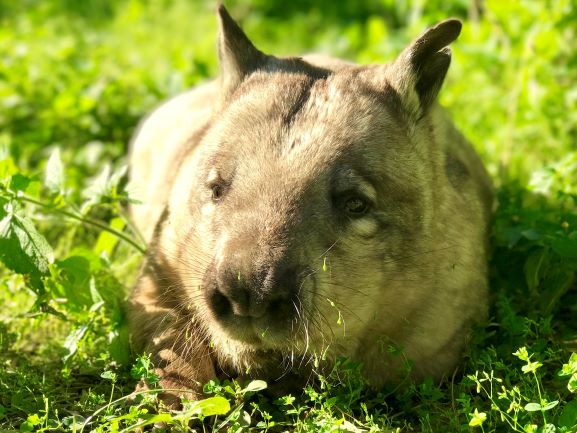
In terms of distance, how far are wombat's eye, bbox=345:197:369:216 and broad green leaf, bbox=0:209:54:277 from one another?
5.56ft

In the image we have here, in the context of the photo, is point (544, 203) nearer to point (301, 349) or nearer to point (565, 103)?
point (565, 103)

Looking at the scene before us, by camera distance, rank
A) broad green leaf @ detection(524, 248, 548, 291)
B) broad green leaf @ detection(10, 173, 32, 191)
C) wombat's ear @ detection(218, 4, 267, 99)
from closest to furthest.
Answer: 1. broad green leaf @ detection(10, 173, 32, 191)
2. wombat's ear @ detection(218, 4, 267, 99)
3. broad green leaf @ detection(524, 248, 548, 291)

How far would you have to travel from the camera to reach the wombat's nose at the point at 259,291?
13.4 feet

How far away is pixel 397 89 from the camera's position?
16.9ft

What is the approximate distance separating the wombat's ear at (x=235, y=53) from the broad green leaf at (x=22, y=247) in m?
1.47

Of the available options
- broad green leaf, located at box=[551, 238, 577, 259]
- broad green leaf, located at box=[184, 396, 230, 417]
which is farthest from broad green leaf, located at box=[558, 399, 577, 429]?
broad green leaf, located at box=[184, 396, 230, 417]

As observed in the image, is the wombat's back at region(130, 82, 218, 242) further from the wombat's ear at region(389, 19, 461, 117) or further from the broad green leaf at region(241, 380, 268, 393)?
the broad green leaf at region(241, 380, 268, 393)

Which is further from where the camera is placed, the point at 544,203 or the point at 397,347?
the point at 544,203

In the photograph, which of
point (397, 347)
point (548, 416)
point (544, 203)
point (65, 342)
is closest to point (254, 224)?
point (397, 347)

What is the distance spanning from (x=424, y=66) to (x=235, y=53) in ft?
3.83

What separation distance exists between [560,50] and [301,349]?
509cm

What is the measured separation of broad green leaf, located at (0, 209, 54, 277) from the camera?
477 centimetres

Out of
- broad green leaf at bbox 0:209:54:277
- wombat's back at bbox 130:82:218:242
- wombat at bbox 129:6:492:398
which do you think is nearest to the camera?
wombat at bbox 129:6:492:398

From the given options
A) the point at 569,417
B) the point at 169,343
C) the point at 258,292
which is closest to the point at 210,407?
the point at 258,292
